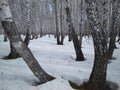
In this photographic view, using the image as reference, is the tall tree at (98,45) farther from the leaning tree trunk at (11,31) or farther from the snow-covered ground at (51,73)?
the leaning tree trunk at (11,31)

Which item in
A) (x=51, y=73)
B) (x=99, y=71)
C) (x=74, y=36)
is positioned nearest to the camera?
(x=99, y=71)

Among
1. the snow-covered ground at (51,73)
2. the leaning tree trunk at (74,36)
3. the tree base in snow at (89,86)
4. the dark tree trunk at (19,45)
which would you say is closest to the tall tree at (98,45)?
the tree base in snow at (89,86)

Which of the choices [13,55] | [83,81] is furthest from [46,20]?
[83,81]

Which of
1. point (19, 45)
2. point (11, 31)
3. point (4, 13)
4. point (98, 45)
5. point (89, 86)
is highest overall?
point (4, 13)

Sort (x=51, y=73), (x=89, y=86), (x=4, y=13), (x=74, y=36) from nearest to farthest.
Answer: (x=4, y=13) < (x=89, y=86) < (x=51, y=73) < (x=74, y=36)

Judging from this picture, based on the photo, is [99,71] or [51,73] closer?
[99,71]

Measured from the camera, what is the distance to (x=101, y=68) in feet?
20.8

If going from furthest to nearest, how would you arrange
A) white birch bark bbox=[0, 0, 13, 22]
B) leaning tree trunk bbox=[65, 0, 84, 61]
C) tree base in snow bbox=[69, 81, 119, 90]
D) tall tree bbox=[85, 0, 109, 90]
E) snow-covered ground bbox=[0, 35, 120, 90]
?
leaning tree trunk bbox=[65, 0, 84, 61] → tree base in snow bbox=[69, 81, 119, 90] → tall tree bbox=[85, 0, 109, 90] → snow-covered ground bbox=[0, 35, 120, 90] → white birch bark bbox=[0, 0, 13, 22]

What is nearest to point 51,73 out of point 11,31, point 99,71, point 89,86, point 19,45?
point 89,86

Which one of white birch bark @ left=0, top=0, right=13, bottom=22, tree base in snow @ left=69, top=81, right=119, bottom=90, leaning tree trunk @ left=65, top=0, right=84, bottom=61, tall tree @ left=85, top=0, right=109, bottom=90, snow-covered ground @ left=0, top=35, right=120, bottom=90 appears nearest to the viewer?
white birch bark @ left=0, top=0, right=13, bottom=22

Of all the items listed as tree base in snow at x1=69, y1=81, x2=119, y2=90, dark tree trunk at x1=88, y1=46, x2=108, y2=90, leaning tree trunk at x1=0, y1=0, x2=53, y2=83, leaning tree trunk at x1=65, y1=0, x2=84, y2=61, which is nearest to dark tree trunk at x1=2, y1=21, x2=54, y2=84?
leaning tree trunk at x1=0, y1=0, x2=53, y2=83

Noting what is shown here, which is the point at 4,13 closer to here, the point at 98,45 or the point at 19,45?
the point at 19,45

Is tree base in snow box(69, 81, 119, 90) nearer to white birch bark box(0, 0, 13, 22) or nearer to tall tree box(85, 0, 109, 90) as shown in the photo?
tall tree box(85, 0, 109, 90)

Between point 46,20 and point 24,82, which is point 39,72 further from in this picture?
point 46,20
